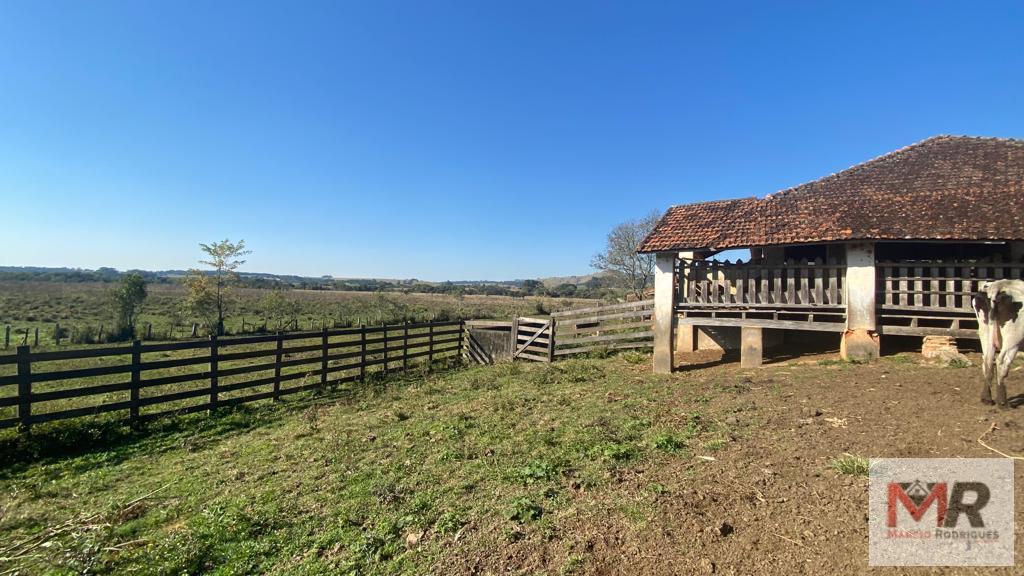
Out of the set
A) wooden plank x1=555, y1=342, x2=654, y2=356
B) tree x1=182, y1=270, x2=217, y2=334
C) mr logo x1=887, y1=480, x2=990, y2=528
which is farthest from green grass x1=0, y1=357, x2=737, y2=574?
tree x1=182, y1=270, x2=217, y2=334

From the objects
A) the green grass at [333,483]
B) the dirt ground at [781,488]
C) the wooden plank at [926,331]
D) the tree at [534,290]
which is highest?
the tree at [534,290]

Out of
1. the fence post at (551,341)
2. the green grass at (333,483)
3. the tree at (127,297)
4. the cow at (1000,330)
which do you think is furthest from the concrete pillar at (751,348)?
the tree at (127,297)

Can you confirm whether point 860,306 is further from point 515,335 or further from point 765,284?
point 515,335

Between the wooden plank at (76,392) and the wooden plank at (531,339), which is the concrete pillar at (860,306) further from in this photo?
the wooden plank at (76,392)

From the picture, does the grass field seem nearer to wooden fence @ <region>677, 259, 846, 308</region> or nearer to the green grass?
wooden fence @ <region>677, 259, 846, 308</region>

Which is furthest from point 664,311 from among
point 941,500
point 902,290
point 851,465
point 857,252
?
point 941,500

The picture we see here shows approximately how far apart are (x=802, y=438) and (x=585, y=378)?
552 cm

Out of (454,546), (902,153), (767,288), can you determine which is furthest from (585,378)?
(902,153)

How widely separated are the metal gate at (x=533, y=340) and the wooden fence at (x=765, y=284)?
411cm

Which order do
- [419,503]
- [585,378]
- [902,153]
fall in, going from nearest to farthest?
[419,503] → [585,378] → [902,153]

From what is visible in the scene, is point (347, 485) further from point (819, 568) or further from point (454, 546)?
point (819, 568)

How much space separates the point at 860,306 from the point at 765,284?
1852mm

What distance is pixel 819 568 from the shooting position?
8.50 feet

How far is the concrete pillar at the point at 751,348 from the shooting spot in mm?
10047
